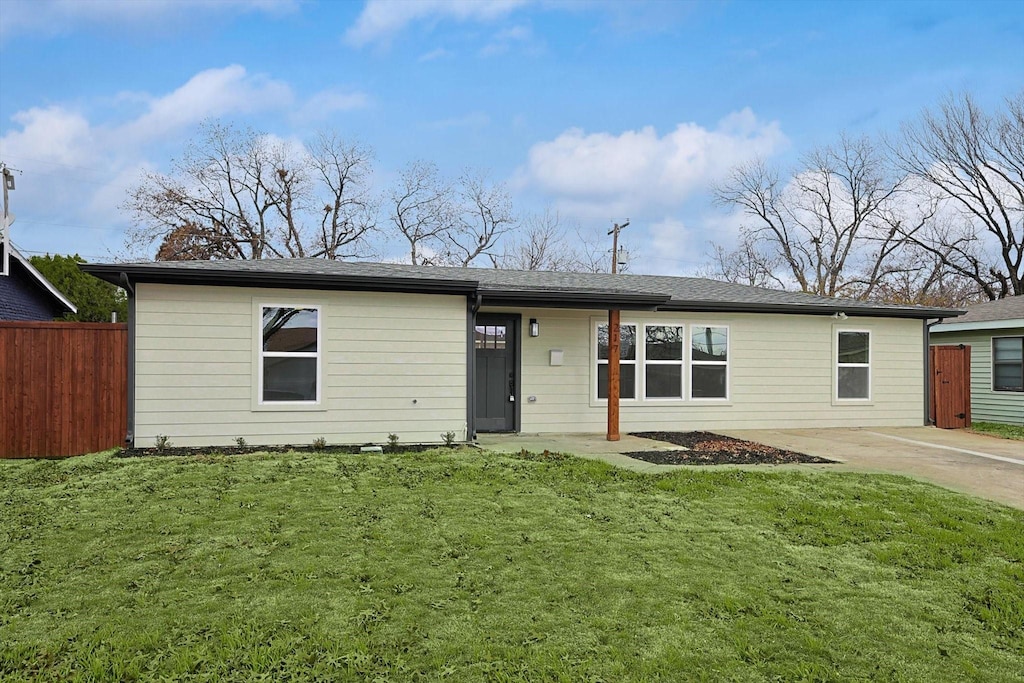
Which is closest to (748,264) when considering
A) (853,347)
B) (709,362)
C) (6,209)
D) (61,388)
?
(853,347)

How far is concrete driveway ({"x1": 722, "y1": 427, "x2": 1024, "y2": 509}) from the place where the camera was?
22.7 feet

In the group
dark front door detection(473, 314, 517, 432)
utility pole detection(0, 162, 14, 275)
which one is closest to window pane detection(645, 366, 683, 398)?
dark front door detection(473, 314, 517, 432)

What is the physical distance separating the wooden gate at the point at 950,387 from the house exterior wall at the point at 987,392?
5.30 ft

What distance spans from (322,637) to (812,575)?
2823mm

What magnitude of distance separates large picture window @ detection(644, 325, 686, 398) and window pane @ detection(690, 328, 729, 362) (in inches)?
9.7

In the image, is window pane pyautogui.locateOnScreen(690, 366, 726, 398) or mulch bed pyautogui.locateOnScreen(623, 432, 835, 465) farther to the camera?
window pane pyautogui.locateOnScreen(690, 366, 726, 398)

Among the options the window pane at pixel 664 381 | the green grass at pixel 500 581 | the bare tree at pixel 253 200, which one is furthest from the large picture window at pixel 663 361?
the bare tree at pixel 253 200

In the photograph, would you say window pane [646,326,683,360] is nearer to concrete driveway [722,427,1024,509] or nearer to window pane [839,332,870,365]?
concrete driveway [722,427,1024,509]

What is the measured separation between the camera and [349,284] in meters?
8.79

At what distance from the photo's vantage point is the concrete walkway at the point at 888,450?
23.4ft

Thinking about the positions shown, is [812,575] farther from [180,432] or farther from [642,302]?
[180,432]

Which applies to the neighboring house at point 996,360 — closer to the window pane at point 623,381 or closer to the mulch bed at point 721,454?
the mulch bed at point 721,454

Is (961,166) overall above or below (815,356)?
above

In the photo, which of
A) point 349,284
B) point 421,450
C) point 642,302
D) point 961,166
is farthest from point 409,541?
point 961,166
